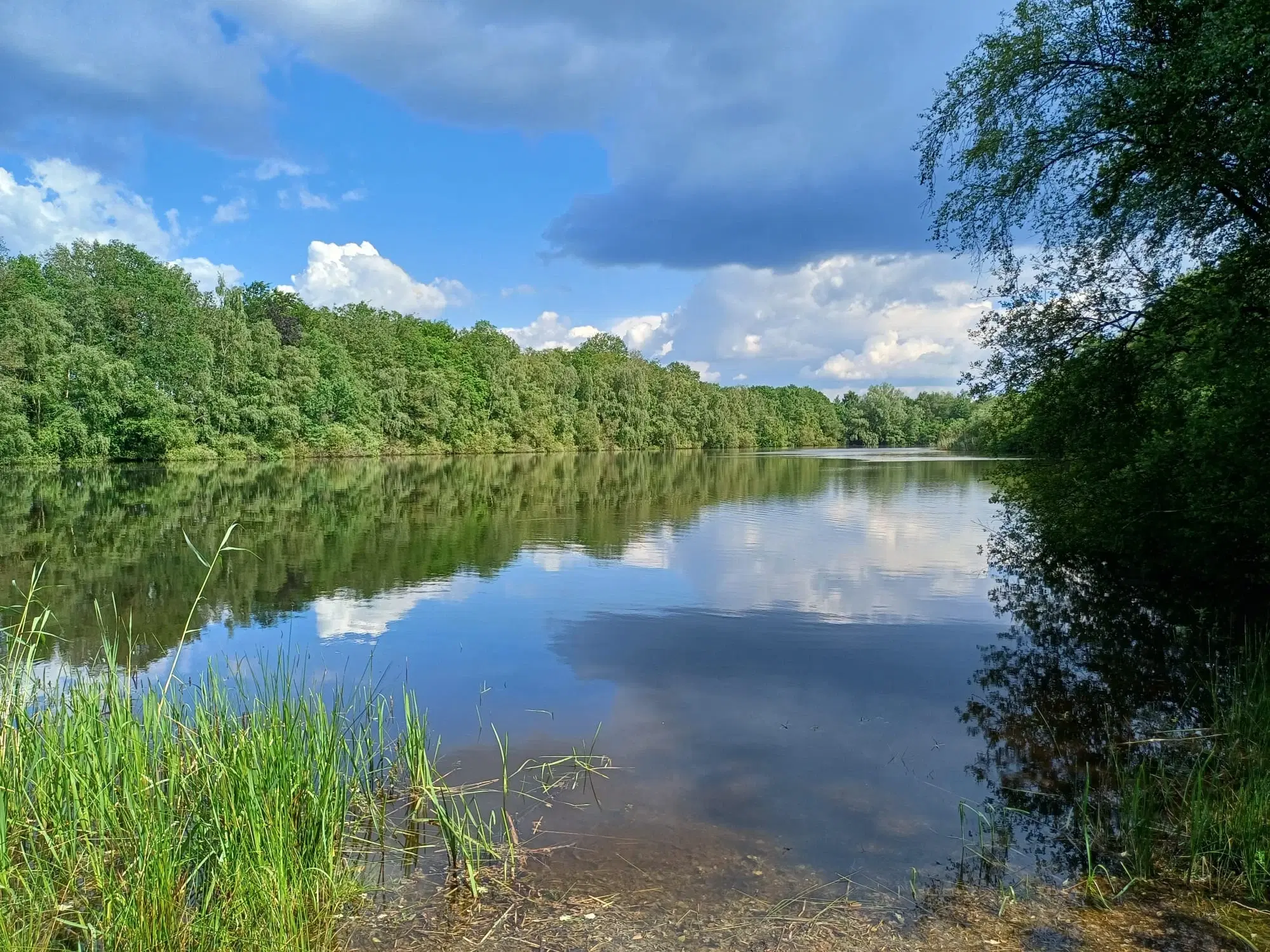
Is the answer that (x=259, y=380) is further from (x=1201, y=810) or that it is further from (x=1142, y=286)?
(x=1201, y=810)

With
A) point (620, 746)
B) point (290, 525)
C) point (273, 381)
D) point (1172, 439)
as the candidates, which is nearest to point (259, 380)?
point (273, 381)

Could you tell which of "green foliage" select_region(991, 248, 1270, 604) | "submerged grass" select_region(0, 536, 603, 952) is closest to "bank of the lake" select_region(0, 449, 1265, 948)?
"submerged grass" select_region(0, 536, 603, 952)

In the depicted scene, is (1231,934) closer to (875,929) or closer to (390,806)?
(875,929)

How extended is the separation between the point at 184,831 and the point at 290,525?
21.5 metres

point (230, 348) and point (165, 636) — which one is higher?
point (230, 348)

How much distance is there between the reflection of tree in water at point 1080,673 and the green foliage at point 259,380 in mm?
50545

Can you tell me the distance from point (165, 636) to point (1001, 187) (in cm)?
1441

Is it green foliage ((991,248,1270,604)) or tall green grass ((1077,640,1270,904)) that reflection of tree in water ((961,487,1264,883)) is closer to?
tall green grass ((1077,640,1270,904))

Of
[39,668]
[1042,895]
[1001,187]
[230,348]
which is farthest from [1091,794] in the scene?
[230,348]

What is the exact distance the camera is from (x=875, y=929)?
15.1 ft

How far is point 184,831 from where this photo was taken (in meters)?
4.21

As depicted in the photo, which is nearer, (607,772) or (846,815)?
(846,815)

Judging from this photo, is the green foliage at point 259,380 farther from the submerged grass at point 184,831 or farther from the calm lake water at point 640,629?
the submerged grass at point 184,831

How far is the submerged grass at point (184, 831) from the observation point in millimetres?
3773
